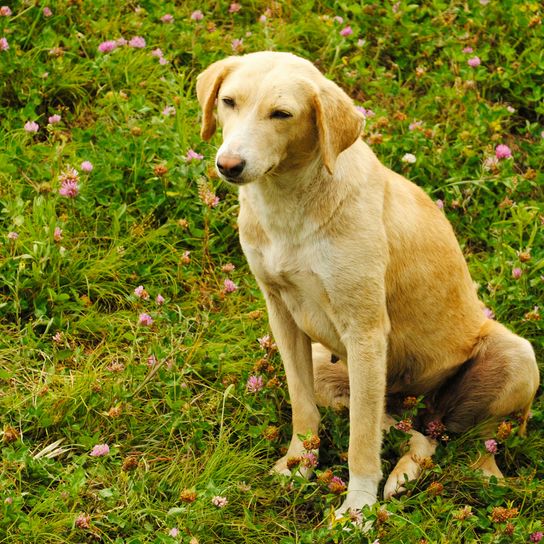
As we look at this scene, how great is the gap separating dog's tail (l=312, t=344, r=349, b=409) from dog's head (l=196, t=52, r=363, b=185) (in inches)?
46.3

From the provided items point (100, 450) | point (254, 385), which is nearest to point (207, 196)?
point (254, 385)

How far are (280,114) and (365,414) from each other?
122cm

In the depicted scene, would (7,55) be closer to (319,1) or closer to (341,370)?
(319,1)

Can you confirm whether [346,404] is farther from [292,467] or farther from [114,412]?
[114,412]

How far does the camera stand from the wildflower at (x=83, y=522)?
3545 millimetres

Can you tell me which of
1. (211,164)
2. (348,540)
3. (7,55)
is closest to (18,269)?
(211,164)

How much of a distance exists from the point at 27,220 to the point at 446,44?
302 cm

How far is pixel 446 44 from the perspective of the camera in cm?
629

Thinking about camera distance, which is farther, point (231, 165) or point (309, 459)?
point (309, 459)

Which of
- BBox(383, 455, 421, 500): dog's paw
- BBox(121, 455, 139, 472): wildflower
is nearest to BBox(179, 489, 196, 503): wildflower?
BBox(121, 455, 139, 472): wildflower

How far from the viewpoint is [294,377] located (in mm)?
4133

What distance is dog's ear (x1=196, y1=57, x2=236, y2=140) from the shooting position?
3729 millimetres

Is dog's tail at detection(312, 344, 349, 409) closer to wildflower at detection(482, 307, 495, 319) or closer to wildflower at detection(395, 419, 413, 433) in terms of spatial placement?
wildflower at detection(395, 419, 413, 433)

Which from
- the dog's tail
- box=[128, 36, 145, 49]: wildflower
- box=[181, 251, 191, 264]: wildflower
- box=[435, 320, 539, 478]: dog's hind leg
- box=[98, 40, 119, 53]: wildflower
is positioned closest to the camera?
box=[435, 320, 539, 478]: dog's hind leg
